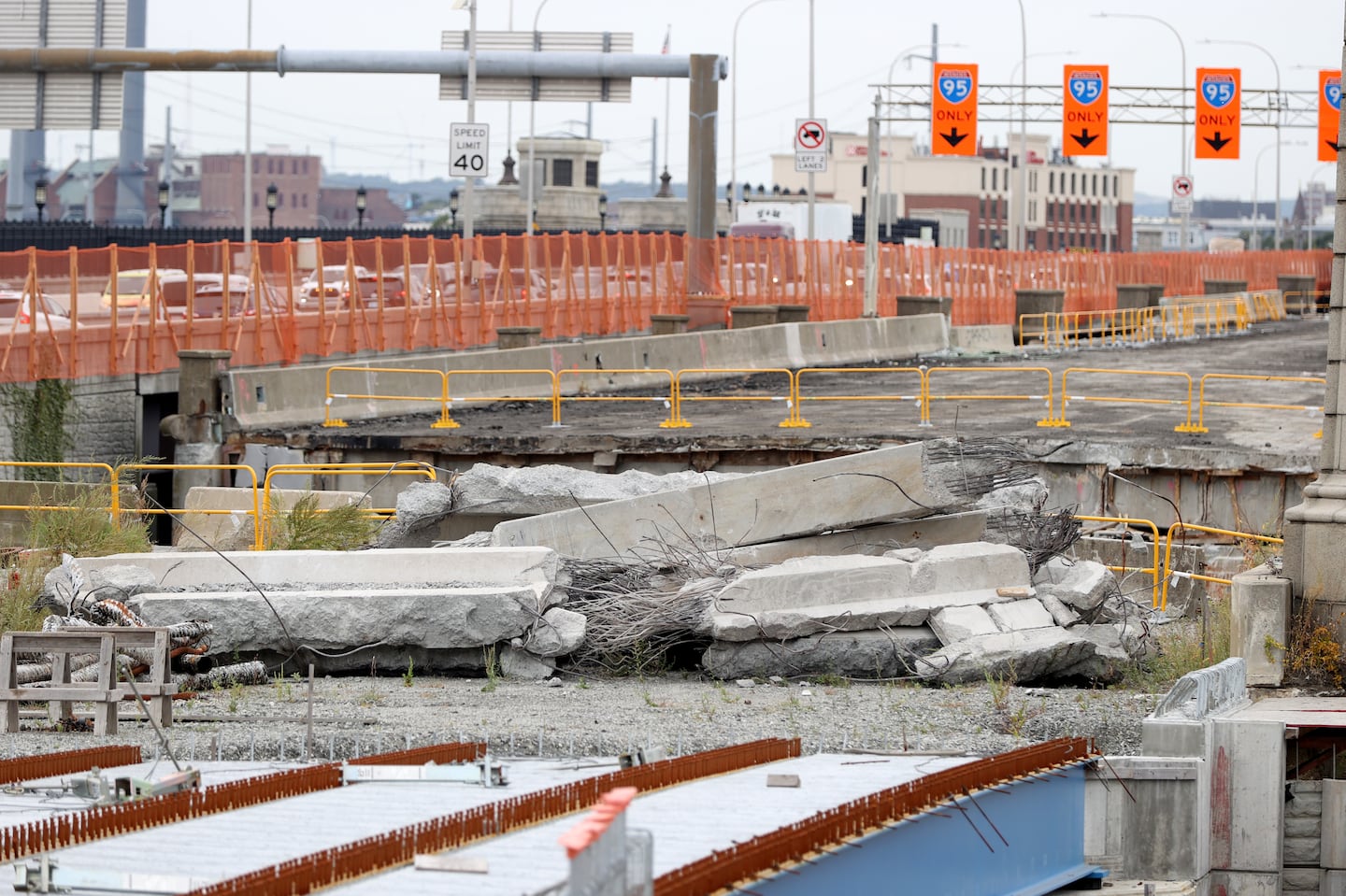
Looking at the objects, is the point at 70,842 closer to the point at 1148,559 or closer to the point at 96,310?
the point at 1148,559

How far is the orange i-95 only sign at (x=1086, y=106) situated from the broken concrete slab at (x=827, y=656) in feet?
135

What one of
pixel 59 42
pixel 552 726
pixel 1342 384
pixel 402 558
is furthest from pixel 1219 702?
pixel 59 42

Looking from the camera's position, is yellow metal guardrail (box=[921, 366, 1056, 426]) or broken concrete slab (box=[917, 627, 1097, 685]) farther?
yellow metal guardrail (box=[921, 366, 1056, 426])

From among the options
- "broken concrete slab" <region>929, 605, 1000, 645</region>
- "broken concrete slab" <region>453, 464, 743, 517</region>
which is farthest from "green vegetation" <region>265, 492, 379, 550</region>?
"broken concrete slab" <region>929, 605, 1000, 645</region>

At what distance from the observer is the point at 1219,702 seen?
12078 mm

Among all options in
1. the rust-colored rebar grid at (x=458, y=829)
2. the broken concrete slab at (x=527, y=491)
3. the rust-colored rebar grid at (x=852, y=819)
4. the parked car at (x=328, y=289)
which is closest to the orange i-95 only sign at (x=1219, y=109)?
the parked car at (x=328, y=289)

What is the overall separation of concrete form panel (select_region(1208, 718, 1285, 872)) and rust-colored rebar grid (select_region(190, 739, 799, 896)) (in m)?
3.07

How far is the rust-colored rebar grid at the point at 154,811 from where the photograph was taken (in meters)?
7.77

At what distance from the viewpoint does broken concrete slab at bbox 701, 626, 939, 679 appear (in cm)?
1432

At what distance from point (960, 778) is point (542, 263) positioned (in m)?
30.3

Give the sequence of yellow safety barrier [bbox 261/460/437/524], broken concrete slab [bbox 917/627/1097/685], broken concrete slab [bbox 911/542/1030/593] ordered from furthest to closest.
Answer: yellow safety barrier [bbox 261/460/437/524]
broken concrete slab [bbox 911/542/1030/593]
broken concrete slab [bbox 917/627/1097/685]

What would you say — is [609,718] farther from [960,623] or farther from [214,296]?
[214,296]

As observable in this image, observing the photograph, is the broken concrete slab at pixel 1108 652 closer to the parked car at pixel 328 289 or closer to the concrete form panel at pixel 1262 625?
the concrete form panel at pixel 1262 625

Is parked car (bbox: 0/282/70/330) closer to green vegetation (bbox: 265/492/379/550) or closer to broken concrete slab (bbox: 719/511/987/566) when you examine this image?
green vegetation (bbox: 265/492/379/550)
